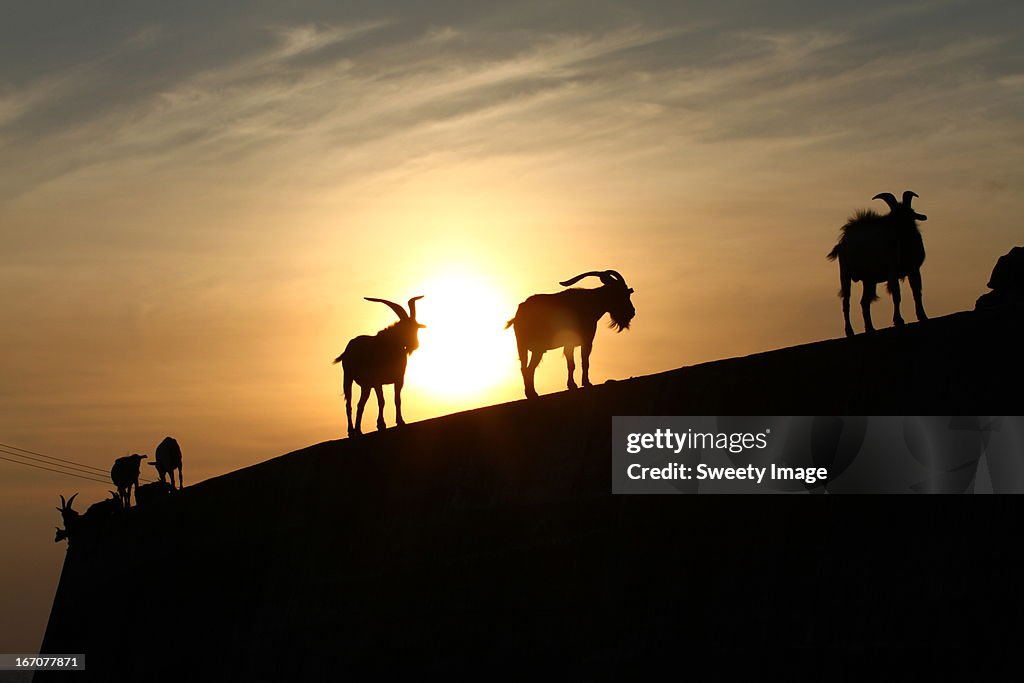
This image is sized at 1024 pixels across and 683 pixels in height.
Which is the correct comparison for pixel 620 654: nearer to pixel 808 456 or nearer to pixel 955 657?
pixel 808 456

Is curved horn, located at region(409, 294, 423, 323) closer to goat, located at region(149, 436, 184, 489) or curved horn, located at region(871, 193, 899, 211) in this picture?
curved horn, located at region(871, 193, 899, 211)

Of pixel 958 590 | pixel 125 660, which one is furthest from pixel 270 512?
pixel 958 590

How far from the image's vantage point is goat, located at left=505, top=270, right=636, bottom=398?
25.3 m

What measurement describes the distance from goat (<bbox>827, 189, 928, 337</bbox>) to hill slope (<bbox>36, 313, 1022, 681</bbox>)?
3042 mm

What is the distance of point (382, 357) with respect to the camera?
28.9 metres

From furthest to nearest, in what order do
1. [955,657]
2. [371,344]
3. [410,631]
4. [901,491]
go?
[371,344] → [410,631] → [901,491] → [955,657]

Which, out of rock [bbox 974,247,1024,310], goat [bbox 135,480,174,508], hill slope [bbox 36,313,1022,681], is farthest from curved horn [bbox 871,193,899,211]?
goat [bbox 135,480,174,508]

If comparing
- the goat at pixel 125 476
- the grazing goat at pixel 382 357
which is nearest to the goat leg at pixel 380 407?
the grazing goat at pixel 382 357

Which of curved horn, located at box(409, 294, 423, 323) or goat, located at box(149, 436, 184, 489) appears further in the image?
goat, located at box(149, 436, 184, 489)

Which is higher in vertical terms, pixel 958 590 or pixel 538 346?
pixel 538 346

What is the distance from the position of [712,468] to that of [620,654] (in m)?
2.85

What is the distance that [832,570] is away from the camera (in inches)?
655

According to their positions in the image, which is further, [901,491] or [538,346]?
[538,346]

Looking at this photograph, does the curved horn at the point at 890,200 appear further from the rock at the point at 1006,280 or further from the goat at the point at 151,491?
the goat at the point at 151,491
